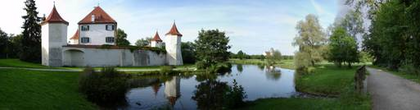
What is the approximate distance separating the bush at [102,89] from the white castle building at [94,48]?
1792 cm

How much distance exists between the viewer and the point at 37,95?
37.0 feet

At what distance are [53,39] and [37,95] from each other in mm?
20866

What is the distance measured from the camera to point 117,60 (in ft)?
117

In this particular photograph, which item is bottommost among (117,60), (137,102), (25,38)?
(137,102)

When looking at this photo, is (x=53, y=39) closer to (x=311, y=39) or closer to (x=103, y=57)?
(x=103, y=57)

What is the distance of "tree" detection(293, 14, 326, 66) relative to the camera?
36581 mm

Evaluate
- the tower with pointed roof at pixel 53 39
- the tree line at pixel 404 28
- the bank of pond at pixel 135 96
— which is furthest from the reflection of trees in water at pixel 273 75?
the tower with pointed roof at pixel 53 39

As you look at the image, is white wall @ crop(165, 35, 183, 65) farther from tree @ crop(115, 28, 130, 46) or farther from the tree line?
the tree line

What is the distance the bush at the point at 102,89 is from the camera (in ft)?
44.9

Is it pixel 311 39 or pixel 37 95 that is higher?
pixel 311 39

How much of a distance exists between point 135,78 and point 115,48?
1231cm

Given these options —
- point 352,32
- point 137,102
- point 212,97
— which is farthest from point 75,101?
point 352,32

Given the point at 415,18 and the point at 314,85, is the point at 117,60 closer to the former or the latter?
the point at 314,85

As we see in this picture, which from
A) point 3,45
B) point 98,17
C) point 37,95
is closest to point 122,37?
point 98,17
